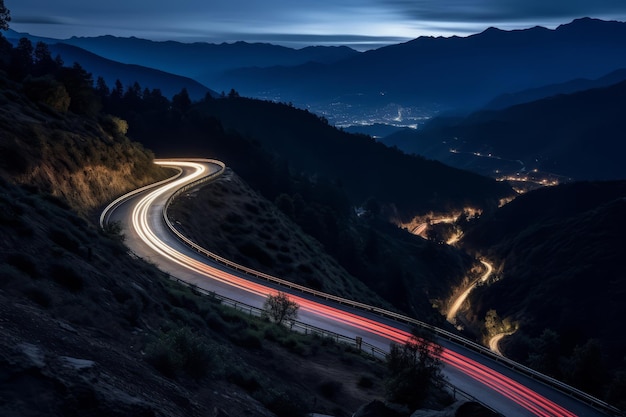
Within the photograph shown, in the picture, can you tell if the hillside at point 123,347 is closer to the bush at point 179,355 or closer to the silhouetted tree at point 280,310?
the bush at point 179,355

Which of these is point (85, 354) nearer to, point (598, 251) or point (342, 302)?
point (342, 302)

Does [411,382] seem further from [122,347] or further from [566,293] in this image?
[566,293]

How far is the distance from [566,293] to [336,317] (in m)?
66.2

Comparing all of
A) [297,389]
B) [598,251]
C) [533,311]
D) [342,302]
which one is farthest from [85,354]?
[598,251]

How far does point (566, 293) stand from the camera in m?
84.1

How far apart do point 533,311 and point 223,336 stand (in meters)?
77.0

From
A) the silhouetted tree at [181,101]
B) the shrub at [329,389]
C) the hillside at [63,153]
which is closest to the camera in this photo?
the shrub at [329,389]

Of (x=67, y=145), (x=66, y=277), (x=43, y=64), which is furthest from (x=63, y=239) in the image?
(x=43, y=64)

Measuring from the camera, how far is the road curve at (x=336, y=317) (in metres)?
27.2

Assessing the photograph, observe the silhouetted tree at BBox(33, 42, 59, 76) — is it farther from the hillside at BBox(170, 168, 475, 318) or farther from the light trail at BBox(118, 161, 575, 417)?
the light trail at BBox(118, 161, 575, 417)

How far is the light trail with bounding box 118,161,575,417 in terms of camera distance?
89.3ft

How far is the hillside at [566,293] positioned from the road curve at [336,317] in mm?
13107

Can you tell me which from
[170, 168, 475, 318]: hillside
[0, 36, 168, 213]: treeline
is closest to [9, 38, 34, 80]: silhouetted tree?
[0, 36, 168, 213]: treeline

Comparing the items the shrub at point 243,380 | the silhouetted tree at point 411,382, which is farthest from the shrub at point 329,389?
the shrub at point 243,380
